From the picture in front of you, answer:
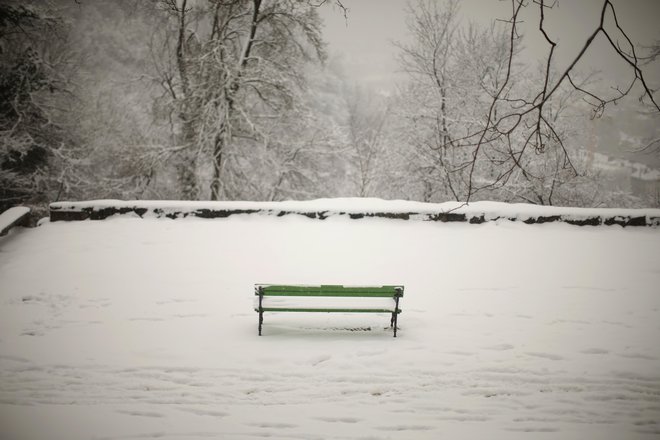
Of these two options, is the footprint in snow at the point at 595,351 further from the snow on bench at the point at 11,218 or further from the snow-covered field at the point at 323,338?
the snow on bench at the point at 11,218

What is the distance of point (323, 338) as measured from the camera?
539 centimetres

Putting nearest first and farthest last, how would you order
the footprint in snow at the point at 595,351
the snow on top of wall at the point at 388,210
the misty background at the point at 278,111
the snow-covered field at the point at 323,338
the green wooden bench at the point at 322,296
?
the snow-covered field at the point at 323,338
the footprint in snow at the point at 595,351
the green wooden bench at the point at 322,296
the snow on top of wall at the point at 388,210
the misty background at the point at 278,111

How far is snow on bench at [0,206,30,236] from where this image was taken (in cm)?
851

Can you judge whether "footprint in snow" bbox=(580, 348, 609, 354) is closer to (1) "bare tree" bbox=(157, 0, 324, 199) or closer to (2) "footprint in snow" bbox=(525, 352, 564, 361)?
(2) "footprint in snow" bbox=(525, 352, 564, 361)

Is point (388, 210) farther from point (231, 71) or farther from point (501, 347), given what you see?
point (231, 71)

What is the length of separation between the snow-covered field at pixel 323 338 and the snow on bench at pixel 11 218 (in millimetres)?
215

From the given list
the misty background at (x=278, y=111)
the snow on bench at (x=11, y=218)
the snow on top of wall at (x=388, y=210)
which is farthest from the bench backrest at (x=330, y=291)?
the misty background at (x=278, y=111)

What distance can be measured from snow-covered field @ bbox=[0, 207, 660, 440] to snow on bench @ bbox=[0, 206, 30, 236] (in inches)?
8.5

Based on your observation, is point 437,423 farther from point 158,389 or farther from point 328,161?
point 328,161

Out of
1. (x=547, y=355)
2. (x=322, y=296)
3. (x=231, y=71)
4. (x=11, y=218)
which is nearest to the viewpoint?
(x=547, y=355)

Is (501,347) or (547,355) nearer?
(547,355)

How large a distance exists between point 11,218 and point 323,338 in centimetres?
806

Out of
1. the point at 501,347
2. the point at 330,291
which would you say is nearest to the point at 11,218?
the point at 330,291

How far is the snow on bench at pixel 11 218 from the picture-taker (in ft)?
27.9
